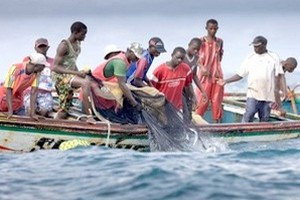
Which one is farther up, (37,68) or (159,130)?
(37,68)

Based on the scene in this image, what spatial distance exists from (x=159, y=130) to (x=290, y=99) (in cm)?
515

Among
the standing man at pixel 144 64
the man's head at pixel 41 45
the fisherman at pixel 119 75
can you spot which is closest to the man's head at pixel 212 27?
the standing man at pixel 144 64

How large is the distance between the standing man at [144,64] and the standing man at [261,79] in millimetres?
1924

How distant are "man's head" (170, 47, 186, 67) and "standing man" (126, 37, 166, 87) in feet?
0.66

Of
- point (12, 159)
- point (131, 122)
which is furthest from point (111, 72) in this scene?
→ point (12, 159)

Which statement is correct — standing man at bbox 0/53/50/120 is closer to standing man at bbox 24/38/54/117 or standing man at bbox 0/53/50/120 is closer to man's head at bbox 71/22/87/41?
standing man at bbox 24/38/54/117

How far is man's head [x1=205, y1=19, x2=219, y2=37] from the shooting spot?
47.8ft

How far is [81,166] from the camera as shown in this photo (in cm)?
944

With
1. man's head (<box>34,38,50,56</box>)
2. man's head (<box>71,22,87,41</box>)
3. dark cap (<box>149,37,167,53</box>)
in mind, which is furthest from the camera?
man's head (<box>34,38,50,56</box>)

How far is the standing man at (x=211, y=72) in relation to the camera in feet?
49.0

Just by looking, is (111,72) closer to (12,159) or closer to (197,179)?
(12,159)

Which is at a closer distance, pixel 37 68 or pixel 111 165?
pixel 111 165

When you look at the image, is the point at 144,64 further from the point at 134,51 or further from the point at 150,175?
the point at 150,175

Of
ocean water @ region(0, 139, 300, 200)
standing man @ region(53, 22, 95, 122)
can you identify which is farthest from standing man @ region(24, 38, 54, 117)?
ocean water @ region(0, 139, 300, 200)
